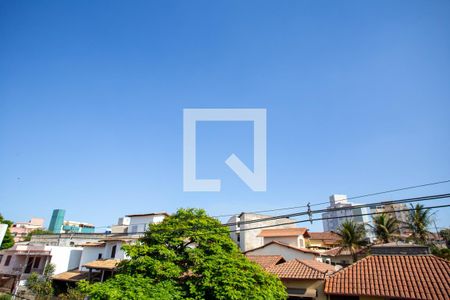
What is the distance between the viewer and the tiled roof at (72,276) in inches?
1091

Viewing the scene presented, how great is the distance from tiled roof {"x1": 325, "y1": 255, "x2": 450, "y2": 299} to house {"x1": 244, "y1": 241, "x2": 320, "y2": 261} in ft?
30.1

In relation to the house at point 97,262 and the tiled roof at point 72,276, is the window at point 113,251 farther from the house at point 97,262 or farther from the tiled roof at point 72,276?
the tiled roof at point 72,276

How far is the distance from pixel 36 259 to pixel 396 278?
1578 inches

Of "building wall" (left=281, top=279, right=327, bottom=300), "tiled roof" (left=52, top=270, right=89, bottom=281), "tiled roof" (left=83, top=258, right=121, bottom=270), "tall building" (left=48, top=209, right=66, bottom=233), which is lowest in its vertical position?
"tiled roof" (left=52, top=270, right=89, bottom=281)

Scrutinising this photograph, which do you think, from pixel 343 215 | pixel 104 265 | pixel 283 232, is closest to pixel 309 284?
pixel 283 232

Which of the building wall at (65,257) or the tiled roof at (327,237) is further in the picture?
the tiled roof at (327,237)

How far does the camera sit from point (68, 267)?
31875 millimetres

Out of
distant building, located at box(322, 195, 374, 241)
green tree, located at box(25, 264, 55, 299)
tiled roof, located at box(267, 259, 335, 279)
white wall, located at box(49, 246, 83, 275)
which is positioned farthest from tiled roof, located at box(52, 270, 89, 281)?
distant building, located at box(322, 195, 374, 241)

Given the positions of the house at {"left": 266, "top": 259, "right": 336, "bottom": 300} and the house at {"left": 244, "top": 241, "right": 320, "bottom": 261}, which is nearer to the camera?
the house at {"left": 266, "top": 259, "right": 336, "bottom": 300}

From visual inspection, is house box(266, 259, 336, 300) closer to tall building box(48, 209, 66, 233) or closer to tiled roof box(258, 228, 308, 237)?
tiled roof box(258, 228, 308, 237)

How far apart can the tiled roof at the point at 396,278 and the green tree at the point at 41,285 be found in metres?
27.4

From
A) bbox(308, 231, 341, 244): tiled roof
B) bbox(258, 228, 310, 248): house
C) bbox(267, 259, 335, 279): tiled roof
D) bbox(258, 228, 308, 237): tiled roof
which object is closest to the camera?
bbox(267, 259, 335, 279): tiled roof

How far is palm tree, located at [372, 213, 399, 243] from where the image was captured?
112 ft

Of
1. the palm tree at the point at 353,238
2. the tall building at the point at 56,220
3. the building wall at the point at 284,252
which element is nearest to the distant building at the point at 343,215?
the palm tree at the point at 353,238
